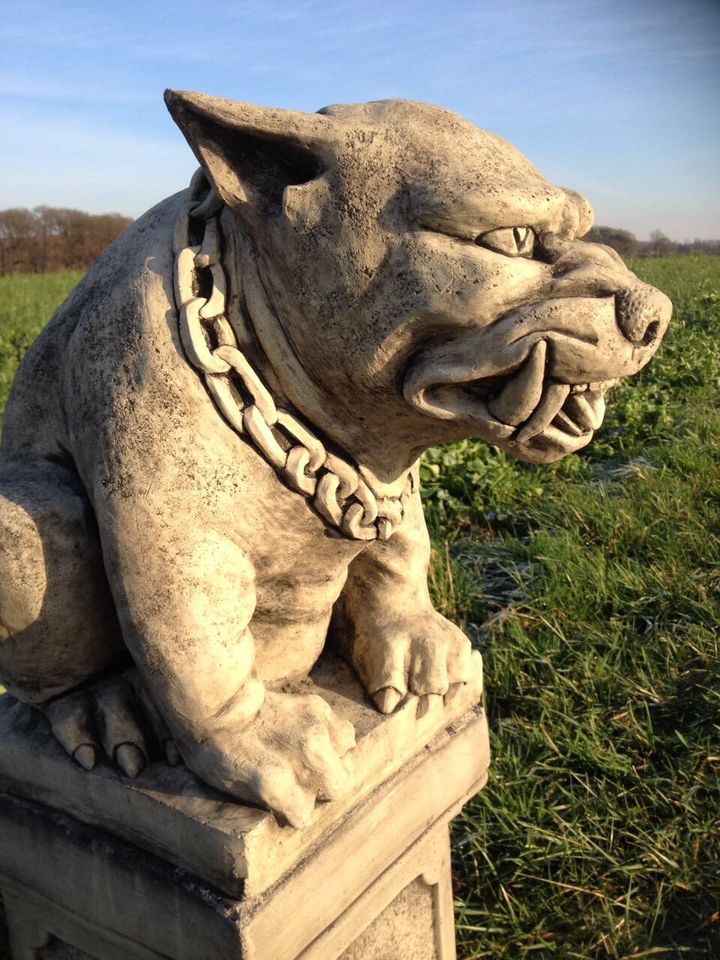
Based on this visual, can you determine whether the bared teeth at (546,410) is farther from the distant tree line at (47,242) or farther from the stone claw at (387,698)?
the distant tree line at (47,242)

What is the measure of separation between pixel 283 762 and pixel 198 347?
23.6 inches

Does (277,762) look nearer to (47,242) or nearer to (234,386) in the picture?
(234,386)

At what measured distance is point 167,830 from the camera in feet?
4.42

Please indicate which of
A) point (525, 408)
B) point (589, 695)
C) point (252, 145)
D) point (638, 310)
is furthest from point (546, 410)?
point (589, 695)

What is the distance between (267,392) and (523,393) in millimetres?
363

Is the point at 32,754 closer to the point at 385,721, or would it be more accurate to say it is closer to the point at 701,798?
the point at 385,721

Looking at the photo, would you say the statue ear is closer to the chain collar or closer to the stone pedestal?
the chain collar

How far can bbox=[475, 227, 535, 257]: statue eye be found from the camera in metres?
1.15

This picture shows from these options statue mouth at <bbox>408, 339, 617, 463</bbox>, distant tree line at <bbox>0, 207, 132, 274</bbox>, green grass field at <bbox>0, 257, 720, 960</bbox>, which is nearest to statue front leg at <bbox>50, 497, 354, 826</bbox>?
statue mouth at <bbox>408, 339, 617, 463</bbox>

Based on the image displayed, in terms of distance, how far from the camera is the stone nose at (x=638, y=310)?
1.15 metres

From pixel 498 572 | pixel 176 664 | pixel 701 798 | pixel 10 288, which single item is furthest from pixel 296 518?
pixel 10 288

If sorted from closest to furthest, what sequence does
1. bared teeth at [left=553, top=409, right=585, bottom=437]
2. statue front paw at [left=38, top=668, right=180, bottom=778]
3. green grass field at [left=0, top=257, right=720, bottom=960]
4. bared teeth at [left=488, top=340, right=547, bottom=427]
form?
bared teeth at [left=488, top=340, right=547, bottom=427] → bared teeth at [left=553, top=409, right=585, bottom=437] → statue front paw at [left=38, top=668, right=180, bottom=778] → green grass field at [left=0, top=257, right=720, bottom=960]

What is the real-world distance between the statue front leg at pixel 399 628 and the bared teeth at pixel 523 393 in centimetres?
45

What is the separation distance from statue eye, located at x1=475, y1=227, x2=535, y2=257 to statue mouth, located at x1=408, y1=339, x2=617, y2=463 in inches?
5.9
